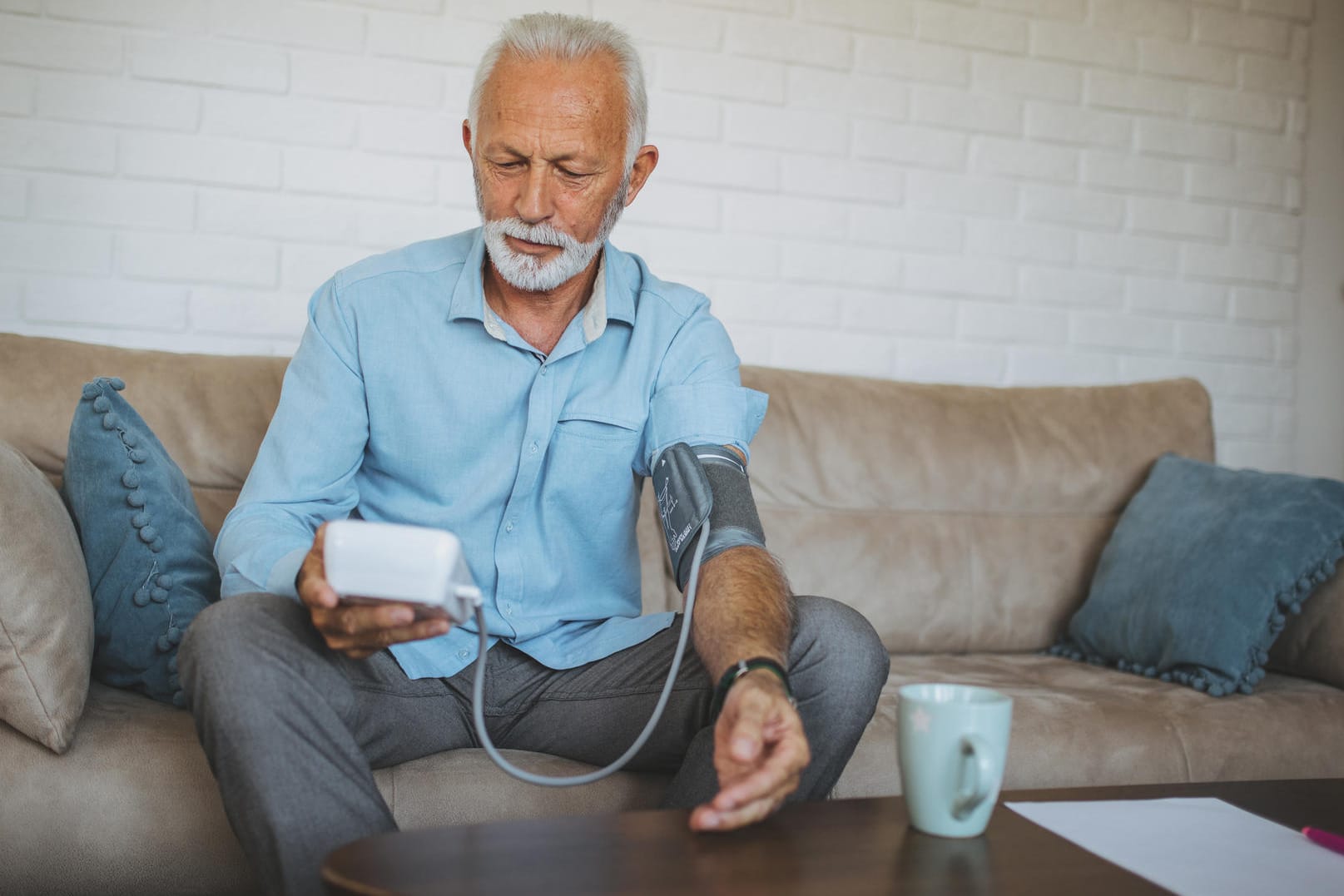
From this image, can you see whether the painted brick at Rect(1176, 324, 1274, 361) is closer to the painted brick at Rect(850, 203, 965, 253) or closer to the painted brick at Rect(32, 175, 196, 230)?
the painted brick at Rect(850, 203, 965, 253)

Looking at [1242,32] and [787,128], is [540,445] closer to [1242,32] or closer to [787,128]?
[787,128]

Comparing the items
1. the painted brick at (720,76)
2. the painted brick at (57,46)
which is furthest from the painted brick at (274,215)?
the painted brick at (720,76)

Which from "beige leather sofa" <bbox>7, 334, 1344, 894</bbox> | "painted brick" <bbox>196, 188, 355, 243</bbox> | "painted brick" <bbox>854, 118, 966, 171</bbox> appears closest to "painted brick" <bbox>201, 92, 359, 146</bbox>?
"painted brick" <bbox>196, 188, 355, 243</bbox>

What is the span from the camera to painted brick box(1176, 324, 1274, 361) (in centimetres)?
270

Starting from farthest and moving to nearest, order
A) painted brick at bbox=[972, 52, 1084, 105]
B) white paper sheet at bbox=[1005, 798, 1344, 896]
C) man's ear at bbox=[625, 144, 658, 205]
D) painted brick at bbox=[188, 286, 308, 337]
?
painted brick at bbox=[972, 52, 1084, 105] → painted brick at bbox=[188, 286, 308, 337] → man's ear at bbox=[625, 144, 658, 205] → white paper sheet at bbox=[1005, 798, 1344, 896]

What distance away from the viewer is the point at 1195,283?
270 cm

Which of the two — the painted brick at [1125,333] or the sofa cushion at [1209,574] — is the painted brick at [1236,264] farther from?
the sofa cushion at [1209,574]

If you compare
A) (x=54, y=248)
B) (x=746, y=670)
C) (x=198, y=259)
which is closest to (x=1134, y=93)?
(x=198, y=259)

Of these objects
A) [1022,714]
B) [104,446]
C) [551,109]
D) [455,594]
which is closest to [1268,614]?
[1022,714]

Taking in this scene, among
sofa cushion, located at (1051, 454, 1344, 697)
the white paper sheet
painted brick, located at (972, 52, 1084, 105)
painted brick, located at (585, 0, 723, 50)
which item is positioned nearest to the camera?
the white paper sheet

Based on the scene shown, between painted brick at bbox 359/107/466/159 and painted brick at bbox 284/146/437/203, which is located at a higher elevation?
painted brick at bbox 359/107/466/159

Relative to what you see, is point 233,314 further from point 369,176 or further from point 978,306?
point 978,306

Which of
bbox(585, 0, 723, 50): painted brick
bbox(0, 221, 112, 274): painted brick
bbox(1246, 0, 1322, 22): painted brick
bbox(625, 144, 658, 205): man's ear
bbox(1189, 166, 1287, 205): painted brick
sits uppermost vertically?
bbox(1246, 0, 1322, 22): painted brick

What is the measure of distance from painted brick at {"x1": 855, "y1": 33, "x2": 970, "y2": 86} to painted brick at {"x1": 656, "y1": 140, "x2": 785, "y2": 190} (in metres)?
0.26
